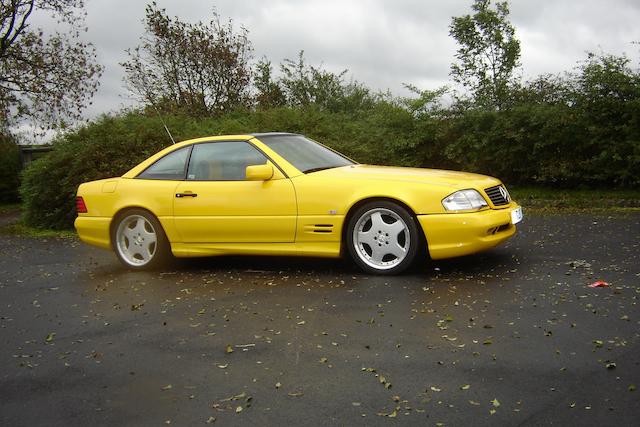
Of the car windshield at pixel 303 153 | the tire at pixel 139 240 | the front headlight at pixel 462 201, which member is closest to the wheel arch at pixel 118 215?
the tire at pixel 139 240

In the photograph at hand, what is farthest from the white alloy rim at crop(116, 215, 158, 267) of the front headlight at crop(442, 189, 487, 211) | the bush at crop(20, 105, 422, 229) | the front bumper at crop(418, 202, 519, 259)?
the bush at crop(20, 105, 422, 229)

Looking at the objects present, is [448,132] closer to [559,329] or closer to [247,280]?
[247,280]

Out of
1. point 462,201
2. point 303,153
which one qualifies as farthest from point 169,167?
point 462,201

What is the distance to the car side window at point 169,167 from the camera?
724 cm

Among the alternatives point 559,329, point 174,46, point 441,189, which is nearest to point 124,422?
point 559,329

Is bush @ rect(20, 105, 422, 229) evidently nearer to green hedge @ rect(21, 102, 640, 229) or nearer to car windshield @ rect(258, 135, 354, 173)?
green hedge @ rect(21, 102, 640, 229)

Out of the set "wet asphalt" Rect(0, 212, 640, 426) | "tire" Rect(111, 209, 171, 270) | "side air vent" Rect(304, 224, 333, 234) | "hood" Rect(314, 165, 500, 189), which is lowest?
"wet asphalt" Rect(0, 212, 640, 426)

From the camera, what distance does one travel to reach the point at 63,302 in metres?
6.01

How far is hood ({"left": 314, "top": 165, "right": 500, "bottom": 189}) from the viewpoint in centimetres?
618

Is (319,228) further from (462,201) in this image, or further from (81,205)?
(81,205)

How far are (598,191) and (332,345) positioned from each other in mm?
9126

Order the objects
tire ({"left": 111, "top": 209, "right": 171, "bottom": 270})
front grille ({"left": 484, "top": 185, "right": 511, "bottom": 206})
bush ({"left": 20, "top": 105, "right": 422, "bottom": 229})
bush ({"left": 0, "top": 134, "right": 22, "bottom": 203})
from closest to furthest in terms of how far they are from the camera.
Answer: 1. front grille ({"left": 484, "top": 185, "right": 511, "bottom": 206})
2. tire ({"left": 111, "top": 209, "right": 171, "bottom": 270})
3. bush ({"left": 20, "top": 105, "right": 422, "bottom": 229})
4. bush ({"left": 0, "top": 134, "right": 22, "bottom": 203})

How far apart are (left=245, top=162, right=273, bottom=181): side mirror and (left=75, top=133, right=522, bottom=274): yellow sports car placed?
0.01 meters

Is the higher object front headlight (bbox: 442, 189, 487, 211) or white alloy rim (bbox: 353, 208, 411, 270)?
front headlight (bbox: 442, 189, 487, 211)
